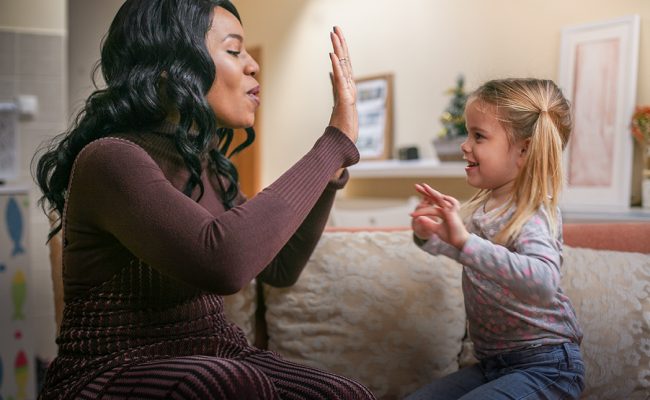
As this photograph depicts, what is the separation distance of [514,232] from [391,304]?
0.46 meters

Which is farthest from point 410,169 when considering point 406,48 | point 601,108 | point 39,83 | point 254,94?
point 254,94

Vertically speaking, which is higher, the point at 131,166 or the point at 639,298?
the point at 131,166

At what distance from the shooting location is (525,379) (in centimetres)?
120

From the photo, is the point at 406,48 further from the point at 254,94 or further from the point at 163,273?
the point at 163,273

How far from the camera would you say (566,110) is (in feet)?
4.30

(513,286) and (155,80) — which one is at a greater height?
(155,80)

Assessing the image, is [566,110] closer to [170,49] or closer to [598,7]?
[170,49]

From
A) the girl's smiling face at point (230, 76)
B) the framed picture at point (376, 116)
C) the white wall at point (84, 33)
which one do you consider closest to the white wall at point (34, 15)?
the white wall at point (84, 33)

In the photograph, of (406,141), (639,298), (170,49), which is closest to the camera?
(170,49)

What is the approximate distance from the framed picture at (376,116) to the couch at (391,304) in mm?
2737

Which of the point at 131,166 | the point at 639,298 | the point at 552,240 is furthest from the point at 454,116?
the point at 131,166

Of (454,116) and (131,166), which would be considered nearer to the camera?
(131,166)

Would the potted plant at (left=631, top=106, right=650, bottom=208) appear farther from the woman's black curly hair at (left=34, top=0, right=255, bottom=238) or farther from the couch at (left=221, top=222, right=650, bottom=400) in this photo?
the woman's black curly hair at (left=34, top=0, right=255, bottom=238)

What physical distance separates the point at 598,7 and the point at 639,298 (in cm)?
223
